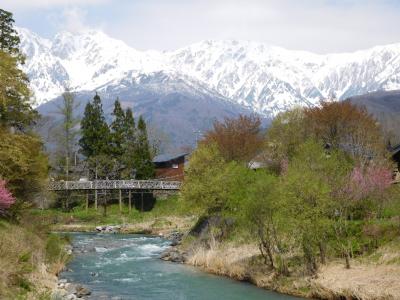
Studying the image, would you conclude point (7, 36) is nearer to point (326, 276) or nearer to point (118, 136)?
point (326, 276)

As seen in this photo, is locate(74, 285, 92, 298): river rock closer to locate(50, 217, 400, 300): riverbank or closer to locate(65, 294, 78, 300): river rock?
locate(65, 294, 78, 300): river rock

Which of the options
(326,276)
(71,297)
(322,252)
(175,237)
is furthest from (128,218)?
(326,276)

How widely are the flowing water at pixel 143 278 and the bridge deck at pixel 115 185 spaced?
25703mm

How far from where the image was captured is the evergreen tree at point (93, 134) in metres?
82.0

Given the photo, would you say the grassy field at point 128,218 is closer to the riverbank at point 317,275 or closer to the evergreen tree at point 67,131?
the evergreen tree at point 67,131

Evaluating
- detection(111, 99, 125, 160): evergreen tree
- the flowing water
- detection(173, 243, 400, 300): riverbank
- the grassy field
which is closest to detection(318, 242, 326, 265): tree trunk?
detection(173, 243, 400, 300): riverbank

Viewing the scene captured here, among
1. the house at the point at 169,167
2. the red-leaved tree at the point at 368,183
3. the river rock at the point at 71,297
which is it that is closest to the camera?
the river rock at the point at 71,297

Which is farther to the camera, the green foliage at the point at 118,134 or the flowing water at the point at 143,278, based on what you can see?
the green foliage at the point at 118,134

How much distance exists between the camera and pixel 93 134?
8225 centimetres

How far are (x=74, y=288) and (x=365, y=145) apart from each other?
117 ft

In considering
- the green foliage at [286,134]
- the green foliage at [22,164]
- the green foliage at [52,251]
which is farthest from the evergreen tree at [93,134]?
the green foliage at [52,251]

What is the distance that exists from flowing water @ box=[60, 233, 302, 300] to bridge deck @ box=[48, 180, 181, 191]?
25.7 metres

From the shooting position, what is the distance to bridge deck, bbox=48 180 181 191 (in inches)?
2913

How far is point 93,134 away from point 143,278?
5033 cm
